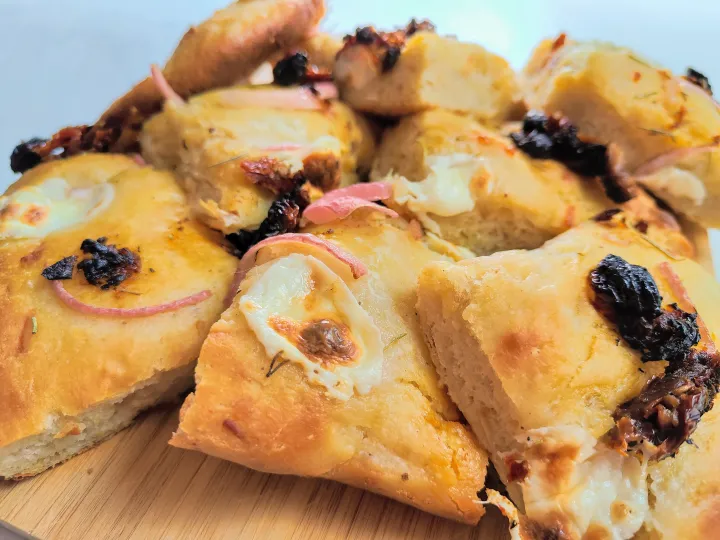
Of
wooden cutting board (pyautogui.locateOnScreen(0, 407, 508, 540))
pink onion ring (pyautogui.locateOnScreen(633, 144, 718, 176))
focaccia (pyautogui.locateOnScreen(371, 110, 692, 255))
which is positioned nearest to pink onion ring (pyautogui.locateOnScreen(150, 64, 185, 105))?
focaccia (pyautogui.locateOnScreen(371, 110, 692, 255))

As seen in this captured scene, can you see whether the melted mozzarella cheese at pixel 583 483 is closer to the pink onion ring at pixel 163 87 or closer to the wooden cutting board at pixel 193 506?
the wooden cutting board at pixel 193 506

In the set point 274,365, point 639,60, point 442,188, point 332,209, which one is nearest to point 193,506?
point 274,365

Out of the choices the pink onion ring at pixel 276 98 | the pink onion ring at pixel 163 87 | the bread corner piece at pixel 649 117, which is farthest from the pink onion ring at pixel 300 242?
the bread corner piece at pixel 649 117

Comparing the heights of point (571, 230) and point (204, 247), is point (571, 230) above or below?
above

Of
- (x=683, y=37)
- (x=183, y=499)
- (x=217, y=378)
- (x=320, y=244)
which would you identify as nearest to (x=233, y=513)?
(x=183, y=499)

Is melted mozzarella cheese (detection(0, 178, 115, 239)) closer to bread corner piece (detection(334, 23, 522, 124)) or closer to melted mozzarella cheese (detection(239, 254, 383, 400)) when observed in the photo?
melted mozzarella cheese (detection(239, 254, 383, 400))

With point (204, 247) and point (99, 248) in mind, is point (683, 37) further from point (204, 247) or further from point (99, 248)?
point (99, 248)

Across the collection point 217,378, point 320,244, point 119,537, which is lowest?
point 119,537
